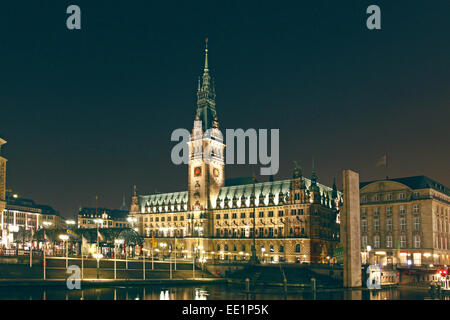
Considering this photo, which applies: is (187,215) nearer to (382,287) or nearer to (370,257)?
(370,257)

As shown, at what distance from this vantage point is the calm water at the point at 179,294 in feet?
220

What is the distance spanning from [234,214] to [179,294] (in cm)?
9009

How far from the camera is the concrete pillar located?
88438 mm

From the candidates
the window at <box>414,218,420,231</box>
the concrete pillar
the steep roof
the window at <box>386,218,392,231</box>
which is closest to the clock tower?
the steep roof

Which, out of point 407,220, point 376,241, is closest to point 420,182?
point 407,220

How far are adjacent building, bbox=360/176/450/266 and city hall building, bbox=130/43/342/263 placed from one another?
15.0m

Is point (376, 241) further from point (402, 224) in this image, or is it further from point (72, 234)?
point (72, 234)

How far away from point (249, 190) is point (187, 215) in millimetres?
25550

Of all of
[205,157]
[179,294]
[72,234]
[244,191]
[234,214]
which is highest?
[205,157]

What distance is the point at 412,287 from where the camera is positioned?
340ft

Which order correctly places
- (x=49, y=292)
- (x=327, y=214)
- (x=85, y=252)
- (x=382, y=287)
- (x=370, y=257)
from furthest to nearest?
(x=327, y=214) < (x=85, y=252) < (x=370, y=257) < (x=382, y=287) < (x=49, y=292)

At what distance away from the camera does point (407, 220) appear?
137375 mm

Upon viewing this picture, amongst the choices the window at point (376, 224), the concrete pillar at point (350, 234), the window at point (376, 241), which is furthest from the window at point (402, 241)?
the concrete pillar at point (350, 234)
